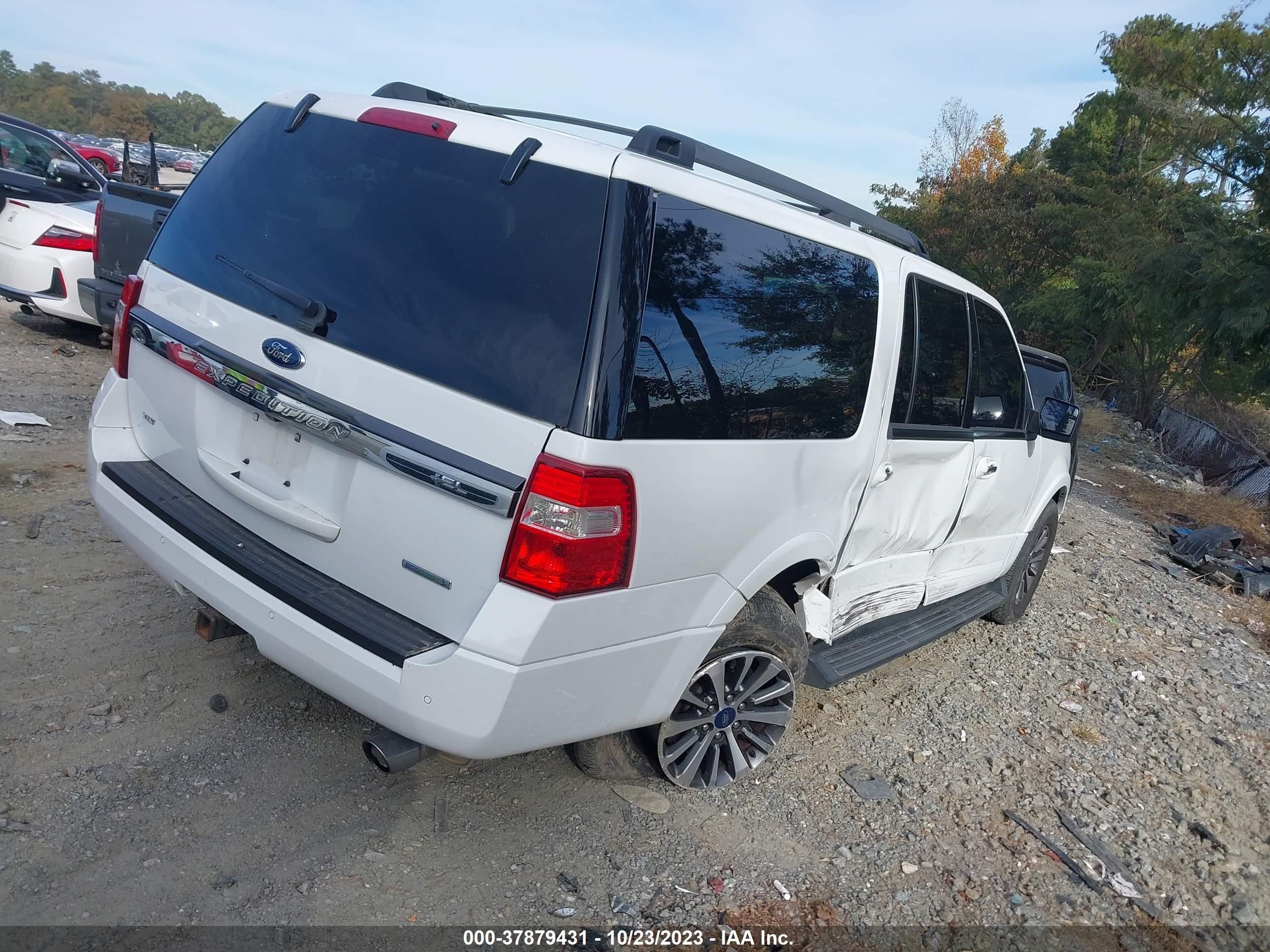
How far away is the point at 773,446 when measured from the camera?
2805 millimetres

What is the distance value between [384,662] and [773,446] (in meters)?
1.31

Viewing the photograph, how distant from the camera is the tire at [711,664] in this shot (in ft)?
9.73

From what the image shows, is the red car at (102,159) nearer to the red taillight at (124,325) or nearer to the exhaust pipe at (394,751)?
the red taillight at (124,325)

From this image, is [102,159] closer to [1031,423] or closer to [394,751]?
[1031,423]

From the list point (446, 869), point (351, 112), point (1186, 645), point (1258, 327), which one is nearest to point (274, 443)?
point (351, 112)

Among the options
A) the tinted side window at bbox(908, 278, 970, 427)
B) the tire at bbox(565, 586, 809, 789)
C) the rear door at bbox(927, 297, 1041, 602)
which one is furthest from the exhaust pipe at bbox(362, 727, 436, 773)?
the rear door at bbox(927, 297, 1041, 602)

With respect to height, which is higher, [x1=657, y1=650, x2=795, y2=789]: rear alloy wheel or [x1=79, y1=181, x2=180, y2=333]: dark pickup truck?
[x1=79, y1=181, x2=180, y2=333]: dark pickup truck

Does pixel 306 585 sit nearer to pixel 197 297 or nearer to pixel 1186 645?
pixel 197 297

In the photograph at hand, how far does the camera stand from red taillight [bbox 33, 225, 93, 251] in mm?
7426

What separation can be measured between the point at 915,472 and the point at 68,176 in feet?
27.6

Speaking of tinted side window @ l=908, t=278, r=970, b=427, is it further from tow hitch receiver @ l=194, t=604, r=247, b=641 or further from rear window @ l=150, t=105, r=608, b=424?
tow hitch receiver @ l=194, t=604, r=247, b=641

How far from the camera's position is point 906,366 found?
11.4 feet

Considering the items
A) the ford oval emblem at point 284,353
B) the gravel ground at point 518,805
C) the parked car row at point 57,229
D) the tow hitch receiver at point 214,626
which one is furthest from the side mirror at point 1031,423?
the parked car row at point 57,229

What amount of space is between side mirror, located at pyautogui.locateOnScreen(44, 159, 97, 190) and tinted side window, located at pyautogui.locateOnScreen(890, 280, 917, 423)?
823 cm
